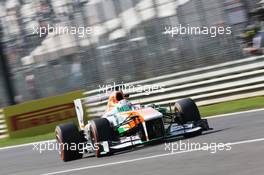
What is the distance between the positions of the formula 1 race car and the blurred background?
5.67m

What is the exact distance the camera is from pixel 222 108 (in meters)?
16.4

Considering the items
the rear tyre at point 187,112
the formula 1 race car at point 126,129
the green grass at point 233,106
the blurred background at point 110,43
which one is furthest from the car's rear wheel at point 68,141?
the blurred background at point 110,43

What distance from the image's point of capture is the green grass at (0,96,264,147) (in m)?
15.3

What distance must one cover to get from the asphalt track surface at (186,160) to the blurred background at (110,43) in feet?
12.6

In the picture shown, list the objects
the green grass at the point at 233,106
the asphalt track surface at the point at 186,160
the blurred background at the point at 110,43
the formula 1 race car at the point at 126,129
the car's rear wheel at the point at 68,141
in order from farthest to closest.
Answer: the blurred background at the point at 110,43, the green grass at the point at 233,106, the car's rear wheel at the point at 68,141, the formula 1 race car at the point at 126,129, the asphalt track surface at the point at 186,160

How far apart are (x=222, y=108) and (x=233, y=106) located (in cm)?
35

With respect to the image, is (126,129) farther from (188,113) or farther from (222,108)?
(222,108)

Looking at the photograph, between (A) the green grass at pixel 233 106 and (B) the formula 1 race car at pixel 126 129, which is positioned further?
(A) the green grass at pixel 233 106

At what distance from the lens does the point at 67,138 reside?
11742 mm

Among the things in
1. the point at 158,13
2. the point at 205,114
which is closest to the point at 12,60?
the point at 158,13

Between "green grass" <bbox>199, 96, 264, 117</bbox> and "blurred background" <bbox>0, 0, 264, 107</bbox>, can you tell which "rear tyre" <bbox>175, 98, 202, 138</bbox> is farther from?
"blurred background" <bbox>0, 0, 264, 107</bbox>

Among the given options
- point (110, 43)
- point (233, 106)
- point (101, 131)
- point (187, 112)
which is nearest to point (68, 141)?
point (101, 131)

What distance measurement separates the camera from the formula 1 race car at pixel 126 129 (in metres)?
11.0

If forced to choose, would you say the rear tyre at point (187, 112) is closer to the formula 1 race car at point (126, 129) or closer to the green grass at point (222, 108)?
the formula 1 race car at point (126, 129)
